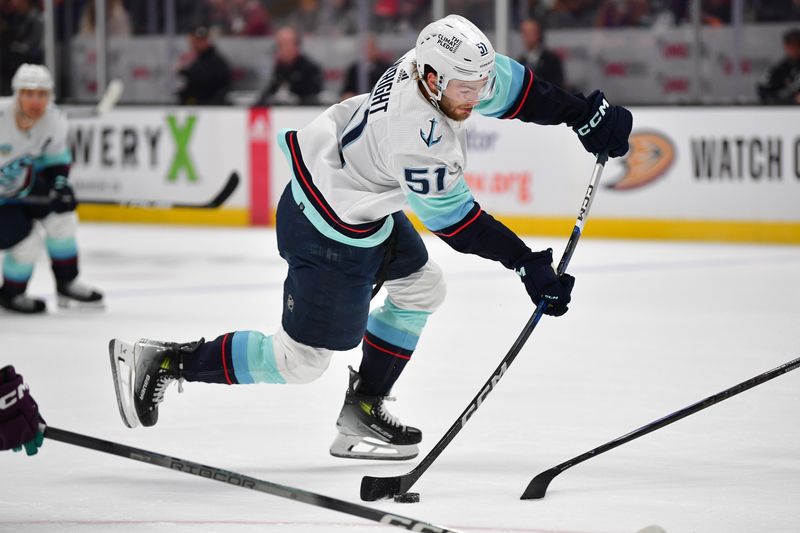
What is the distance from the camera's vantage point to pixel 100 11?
32.6 feet

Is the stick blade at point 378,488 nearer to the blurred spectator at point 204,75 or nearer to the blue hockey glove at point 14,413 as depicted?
the blue hockey glove at point 14,413

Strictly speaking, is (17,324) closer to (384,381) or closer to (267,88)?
(384,381)

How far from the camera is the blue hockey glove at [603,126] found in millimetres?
3088

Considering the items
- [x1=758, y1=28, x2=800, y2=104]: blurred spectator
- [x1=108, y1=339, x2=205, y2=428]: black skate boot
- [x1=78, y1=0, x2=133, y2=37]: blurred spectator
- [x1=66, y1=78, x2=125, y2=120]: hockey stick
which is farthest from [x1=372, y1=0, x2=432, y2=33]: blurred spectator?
[x1=108, y1=339, x2=205, y2=428]: black skate boot

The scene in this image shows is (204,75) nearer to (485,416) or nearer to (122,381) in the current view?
(485,416)

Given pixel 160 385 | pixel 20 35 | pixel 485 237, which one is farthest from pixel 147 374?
pixel 20 35

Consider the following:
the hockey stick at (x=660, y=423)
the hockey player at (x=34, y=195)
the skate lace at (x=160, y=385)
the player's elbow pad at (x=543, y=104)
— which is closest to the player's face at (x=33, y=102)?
the hockey player at (x=34, y=195)

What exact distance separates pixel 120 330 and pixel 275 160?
4005 millimetres

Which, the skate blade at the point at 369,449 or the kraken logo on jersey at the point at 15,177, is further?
the kraken logo on jersey at the point at 15,177

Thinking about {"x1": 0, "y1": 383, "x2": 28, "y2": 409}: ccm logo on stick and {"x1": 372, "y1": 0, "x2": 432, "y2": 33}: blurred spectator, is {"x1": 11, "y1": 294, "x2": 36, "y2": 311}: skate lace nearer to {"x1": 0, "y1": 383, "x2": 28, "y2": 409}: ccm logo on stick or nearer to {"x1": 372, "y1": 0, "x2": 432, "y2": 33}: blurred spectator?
{"x1": 0, "y1": 383, "x2": 28, "y2": 409}: ccm logo on stick

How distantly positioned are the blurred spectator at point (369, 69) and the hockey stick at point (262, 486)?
6.56 metres

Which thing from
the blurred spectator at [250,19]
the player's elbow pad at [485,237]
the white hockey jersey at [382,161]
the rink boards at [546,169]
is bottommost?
the rink boards at [546,169]

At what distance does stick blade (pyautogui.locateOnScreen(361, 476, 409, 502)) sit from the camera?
8.89 feet

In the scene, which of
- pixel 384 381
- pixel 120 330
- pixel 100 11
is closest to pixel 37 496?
pixel 384 381
